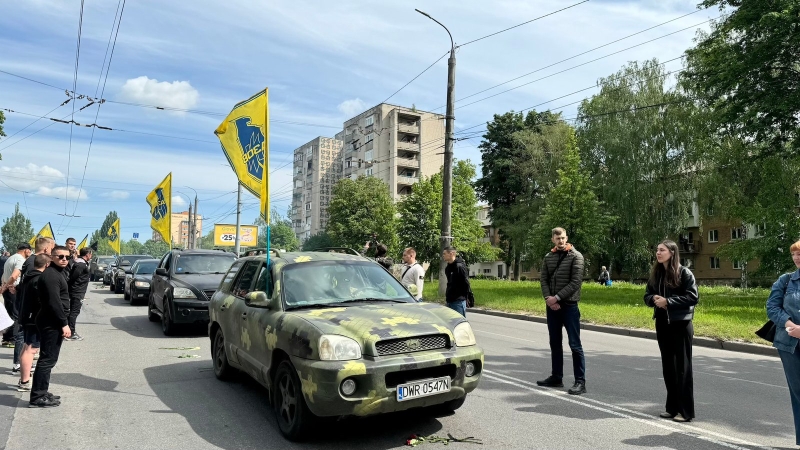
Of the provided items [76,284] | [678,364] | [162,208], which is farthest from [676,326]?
[162,208]

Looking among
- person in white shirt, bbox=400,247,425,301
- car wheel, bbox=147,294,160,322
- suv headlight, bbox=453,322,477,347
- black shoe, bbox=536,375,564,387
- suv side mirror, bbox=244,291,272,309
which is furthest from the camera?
car wheel, bbox=147,294,160,322

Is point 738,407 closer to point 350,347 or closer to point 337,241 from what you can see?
point 350,347

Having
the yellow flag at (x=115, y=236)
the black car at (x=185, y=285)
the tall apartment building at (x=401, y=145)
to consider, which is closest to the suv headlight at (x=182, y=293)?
the black car at (x=185, y=285)

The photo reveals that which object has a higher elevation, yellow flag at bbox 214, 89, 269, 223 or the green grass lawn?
yellow flag at bbox 214, 89, 269, 223

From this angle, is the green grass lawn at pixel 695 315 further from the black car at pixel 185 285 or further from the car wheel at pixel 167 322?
the car wheel at pixel 167 322

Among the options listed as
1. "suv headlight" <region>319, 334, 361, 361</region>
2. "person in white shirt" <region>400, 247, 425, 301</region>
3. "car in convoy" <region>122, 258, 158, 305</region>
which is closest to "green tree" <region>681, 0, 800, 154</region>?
"person in white shirt" <region>400, 247, 425, 301</region>

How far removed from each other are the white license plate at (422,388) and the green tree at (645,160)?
35557 mm

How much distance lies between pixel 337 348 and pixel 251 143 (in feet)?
18.6

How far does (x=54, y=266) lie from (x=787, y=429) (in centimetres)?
759

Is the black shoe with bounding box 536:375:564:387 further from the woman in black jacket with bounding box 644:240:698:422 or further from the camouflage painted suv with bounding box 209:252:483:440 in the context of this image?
the camouflage painted suv with bounding box 209:252:483:440

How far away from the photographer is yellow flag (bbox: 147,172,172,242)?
25286 millimetres

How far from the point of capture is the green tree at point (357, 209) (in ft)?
212

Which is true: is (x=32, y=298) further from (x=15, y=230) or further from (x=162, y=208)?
(x=15, y=230)

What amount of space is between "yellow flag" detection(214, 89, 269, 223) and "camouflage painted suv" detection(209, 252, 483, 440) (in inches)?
107
